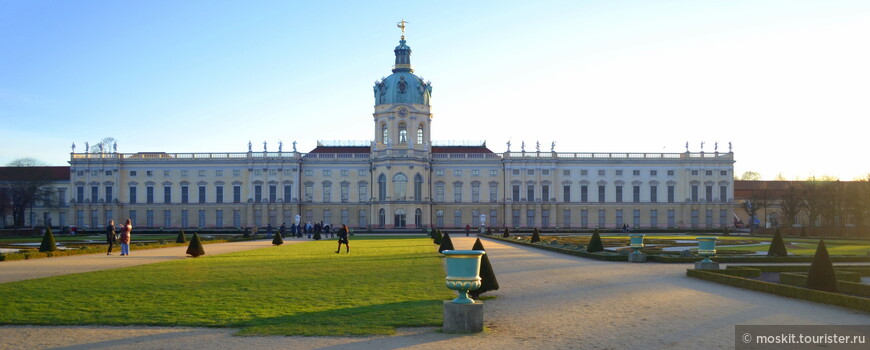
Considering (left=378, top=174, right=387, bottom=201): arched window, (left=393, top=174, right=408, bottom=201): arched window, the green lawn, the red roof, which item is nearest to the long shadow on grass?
the green lawn

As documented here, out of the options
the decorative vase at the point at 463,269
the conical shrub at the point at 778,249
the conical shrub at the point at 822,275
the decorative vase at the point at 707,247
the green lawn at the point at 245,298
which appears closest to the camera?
the decorative vase at the point at 463,269

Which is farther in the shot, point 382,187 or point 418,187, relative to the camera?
point 382,187

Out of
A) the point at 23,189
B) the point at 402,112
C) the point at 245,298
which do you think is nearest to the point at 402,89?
the point at 402,112

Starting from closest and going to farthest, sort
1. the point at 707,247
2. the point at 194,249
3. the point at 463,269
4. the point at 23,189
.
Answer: the point at 463,269 < the point at 707,247 < the point at 194,249 < the point at 23,189

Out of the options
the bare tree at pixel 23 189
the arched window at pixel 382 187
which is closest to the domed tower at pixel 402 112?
the arched window at pixel 382 187

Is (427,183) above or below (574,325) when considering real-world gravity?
above

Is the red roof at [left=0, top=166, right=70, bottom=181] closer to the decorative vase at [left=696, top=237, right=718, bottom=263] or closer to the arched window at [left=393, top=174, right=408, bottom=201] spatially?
the arched window at [left=393, top=174, right=408, bottom=201]

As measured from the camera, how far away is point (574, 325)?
11359 millimetres

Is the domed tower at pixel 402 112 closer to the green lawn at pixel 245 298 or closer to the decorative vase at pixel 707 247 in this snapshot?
the decorative vase at pixel 707 247

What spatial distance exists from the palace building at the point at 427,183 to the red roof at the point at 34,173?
5.47m

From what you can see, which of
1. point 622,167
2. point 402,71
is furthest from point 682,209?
point 402,71

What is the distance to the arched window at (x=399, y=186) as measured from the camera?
76.0 m

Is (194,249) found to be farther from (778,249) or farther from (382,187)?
(382,187)

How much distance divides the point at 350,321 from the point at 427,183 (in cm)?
6651
